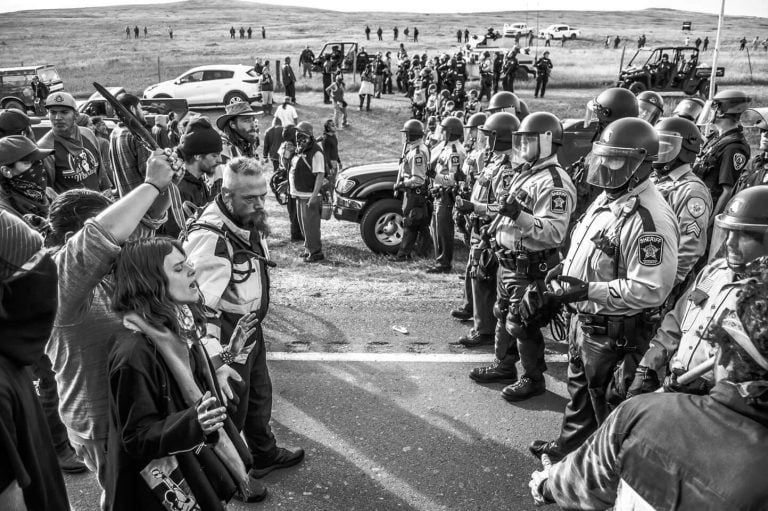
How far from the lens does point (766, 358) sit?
1.68 metres

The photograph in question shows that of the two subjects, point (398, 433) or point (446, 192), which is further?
point (446, 192)

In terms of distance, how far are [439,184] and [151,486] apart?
6.51m

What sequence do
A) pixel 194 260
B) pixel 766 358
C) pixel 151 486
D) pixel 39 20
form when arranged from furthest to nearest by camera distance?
1. pixel 39 20
2. pixel 194 260
3. pixel 151 486
4. pixel 766 358

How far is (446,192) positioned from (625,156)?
183 inches

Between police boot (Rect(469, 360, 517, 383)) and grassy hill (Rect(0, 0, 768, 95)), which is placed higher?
grassy hill (Rect(0, 0, 768, 95))

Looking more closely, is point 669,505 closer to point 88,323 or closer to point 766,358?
point 766,358

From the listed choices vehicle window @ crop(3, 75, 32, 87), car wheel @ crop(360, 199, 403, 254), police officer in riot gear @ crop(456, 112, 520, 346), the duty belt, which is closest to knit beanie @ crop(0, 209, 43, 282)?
the duty belt

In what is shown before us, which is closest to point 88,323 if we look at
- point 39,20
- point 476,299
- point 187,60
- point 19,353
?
point 19,353

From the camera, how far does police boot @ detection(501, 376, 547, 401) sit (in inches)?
193

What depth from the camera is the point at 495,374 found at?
5203mm

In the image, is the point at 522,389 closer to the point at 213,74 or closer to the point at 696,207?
the point at 696,207

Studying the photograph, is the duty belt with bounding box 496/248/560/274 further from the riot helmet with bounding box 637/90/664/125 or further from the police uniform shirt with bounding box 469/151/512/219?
the riot helmet with bounding box 637/90/664/125

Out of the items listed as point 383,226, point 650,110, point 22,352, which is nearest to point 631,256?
point 22,352

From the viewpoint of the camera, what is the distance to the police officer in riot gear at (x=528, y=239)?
15.5ft
